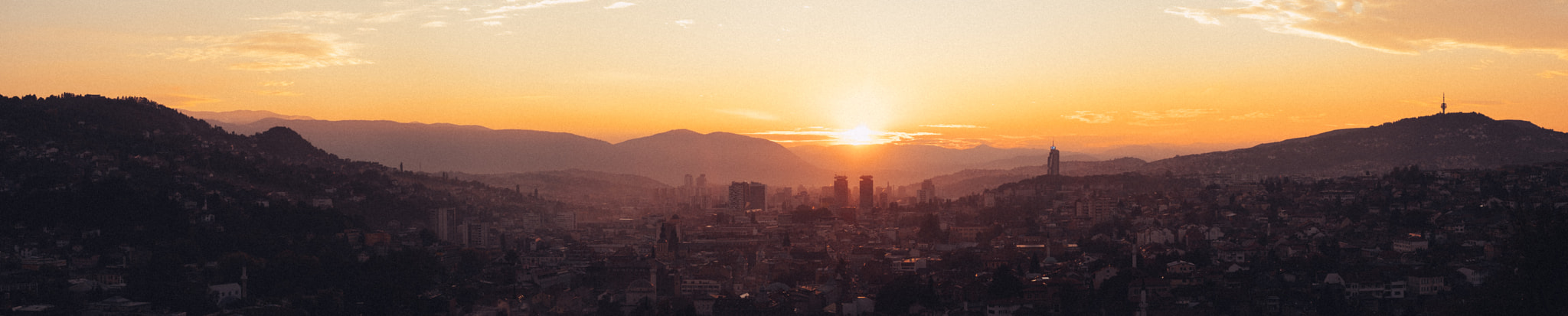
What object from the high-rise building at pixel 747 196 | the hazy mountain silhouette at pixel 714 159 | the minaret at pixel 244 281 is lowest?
the minaret at pixel 244 281

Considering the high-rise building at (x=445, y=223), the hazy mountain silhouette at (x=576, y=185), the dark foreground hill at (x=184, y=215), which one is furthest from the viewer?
the hazy mountain silhouette at (x=576, y=185)

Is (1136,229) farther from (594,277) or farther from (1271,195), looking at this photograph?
(594,277)

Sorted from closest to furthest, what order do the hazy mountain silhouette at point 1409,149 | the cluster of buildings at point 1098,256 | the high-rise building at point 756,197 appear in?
the cluster of buildings at point 1098,256, the hazy mountain silhouette at point 1409,149, the high-rise building at point 756,197

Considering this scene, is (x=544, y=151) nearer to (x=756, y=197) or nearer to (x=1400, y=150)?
(x=756, y=197)

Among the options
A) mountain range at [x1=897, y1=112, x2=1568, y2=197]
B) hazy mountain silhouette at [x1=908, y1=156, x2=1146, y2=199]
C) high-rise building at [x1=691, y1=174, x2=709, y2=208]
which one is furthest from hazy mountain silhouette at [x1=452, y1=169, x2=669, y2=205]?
mountain range at [x1=897, y1=112, x2=1568, y2=197]

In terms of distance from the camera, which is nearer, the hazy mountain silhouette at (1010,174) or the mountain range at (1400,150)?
the mountain range at (1400,150)

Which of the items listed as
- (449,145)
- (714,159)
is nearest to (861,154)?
(714,159)

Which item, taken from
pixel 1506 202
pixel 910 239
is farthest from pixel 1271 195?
pixel 910 239

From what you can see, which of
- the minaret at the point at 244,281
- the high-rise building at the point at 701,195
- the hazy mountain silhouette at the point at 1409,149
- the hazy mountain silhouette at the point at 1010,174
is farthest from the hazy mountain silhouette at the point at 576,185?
the minaret at the point at 244,281

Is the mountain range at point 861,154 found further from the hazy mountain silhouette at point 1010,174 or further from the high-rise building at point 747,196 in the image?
the high-rise building at point 747,196
